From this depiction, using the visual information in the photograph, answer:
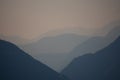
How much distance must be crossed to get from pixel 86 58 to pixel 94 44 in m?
0.18

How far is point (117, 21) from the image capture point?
2.22 m

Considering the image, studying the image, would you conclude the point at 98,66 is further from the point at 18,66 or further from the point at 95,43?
the point at 18,66

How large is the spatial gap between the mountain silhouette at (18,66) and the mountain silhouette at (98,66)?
23 centimetres

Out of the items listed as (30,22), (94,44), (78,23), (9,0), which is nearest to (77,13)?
(78,23)

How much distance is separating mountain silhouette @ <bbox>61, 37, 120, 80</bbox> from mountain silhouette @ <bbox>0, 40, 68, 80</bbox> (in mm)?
228

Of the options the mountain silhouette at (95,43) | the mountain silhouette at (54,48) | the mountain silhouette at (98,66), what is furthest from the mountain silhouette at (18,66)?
the mountain silhouette at (95,43)

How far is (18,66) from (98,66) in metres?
0.87

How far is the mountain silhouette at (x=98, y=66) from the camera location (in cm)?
211

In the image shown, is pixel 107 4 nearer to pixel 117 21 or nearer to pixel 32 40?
pixel 117 21

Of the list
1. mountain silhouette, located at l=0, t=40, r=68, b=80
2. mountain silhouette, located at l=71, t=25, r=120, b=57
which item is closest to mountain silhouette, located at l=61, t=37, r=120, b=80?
mountain silhouette, located at l=71, t=25, r=120, b=57

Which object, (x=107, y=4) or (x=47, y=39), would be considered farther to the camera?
(x=107, y=4)

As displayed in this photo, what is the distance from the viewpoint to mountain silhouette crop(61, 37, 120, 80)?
211 centimetres

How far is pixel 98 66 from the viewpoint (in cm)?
215

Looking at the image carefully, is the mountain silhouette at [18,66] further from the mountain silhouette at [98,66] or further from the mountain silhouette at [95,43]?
the mountain silhouette at [95,43]
